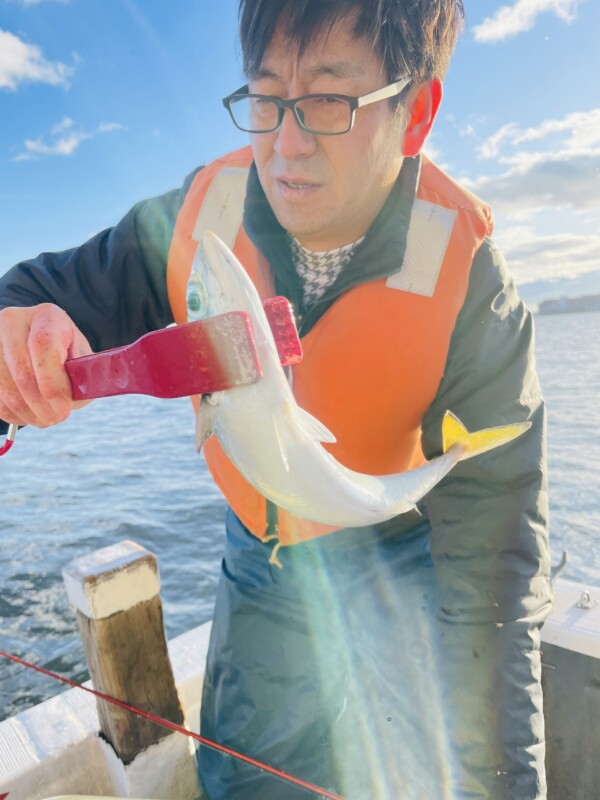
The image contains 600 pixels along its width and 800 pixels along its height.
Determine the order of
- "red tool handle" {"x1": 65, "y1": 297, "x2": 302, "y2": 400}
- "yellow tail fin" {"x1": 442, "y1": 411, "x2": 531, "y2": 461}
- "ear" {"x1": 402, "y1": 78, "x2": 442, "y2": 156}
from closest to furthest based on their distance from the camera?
"red tool handle" {"x1": 65, "y1": 297, "x2": 302, "y2": 400} → "yellow tail fin" {"x1": 442, "y1": 411, "x2": 531, "y2": 461} → "ear" {"x1": 402, "y1": 78, "x2": 442, "y2": 156}

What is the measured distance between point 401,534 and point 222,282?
1.78 m

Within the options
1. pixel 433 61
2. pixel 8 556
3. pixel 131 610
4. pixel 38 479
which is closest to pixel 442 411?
pixel 433 61

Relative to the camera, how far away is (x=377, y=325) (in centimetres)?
246

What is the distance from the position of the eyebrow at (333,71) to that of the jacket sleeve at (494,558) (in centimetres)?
85

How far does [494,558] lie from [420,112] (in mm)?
1707

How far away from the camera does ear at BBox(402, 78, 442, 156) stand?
227 cm

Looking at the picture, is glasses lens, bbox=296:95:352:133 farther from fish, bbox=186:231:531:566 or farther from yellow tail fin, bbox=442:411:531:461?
yellow tail fin, bbox=442:411:531:461

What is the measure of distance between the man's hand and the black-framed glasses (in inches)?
40.5

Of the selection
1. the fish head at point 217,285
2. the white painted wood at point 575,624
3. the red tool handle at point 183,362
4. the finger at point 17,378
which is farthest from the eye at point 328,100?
the white painted wood at point 575,624

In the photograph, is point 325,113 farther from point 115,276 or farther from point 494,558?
point 494,558

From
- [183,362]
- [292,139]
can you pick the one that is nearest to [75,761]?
[183,362]

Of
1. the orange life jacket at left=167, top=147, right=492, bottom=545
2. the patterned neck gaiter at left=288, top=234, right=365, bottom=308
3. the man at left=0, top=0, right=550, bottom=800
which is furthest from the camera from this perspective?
the patterned neck gaiter at left=288, top=234, right=365, bottom=308

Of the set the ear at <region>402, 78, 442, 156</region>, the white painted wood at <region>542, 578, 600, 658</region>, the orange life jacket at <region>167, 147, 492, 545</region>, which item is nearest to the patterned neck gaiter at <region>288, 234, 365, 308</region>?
the orange life jacket at <region>167, 147, 492, 545</region>

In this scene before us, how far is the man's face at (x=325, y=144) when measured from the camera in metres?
2.02
